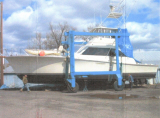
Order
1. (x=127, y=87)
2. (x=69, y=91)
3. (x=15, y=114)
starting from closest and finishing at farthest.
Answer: (x=15, y=114) → (x=69, y=91) → (x=127, y=87)

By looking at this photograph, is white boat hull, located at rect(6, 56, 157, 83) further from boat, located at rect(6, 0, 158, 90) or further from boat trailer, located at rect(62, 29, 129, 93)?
boat trailer, located at rect(62, 29, 129, 93)

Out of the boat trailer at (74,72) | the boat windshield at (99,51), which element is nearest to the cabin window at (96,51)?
the boat windshield at (99,51)

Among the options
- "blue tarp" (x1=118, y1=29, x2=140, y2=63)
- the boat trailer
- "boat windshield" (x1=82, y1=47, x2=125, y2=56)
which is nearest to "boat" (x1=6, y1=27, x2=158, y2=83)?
"boat windshield" (x1=82, y1=47, x2=125, y2=56)

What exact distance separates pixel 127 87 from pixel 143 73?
1571mm

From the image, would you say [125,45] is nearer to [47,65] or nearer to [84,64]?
[84,64]

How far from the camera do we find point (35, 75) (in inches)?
462

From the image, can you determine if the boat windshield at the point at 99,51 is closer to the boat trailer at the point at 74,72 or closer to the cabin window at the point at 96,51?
the cabin window at the point at 96,51

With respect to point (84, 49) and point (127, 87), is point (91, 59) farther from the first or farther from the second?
point (127, 87)

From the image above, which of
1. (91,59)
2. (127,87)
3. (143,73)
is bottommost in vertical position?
(127,87)

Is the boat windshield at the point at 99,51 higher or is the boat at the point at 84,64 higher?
the boat windshield at the point at 99,51

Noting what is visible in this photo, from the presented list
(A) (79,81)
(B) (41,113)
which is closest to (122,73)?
(A) (79,81)

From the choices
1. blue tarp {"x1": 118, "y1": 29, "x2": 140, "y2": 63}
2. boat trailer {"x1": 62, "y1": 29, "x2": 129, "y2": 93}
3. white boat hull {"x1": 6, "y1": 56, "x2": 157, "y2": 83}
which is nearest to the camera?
boat trailer {"x1": 62, "y1": 29, "x2": 129, "y2": 93}

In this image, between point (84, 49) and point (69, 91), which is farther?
point (84, 49)

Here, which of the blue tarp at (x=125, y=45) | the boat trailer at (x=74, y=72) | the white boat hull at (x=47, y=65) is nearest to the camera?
the boat trailer at (x=74, y=72)
